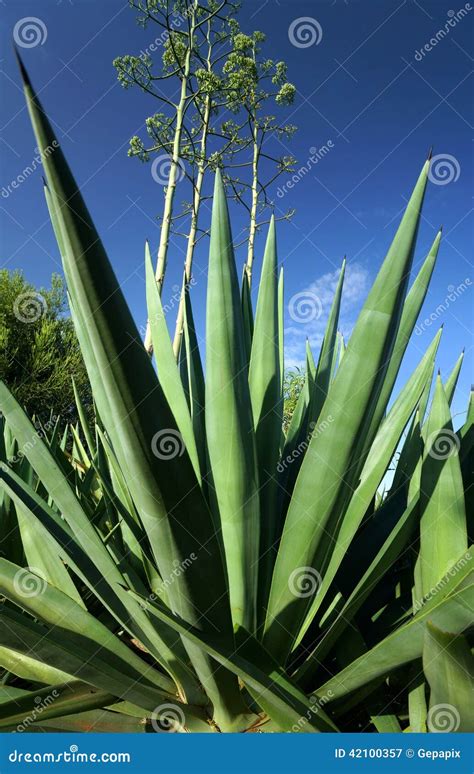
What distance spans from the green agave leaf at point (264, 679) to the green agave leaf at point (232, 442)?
0.23 feet

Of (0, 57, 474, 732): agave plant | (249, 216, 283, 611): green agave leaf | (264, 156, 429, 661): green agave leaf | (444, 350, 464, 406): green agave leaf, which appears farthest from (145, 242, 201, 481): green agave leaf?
(444, 350, 464, 406): green agave leaf

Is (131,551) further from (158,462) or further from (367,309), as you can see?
(367,309)

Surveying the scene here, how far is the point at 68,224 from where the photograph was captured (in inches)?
14.0

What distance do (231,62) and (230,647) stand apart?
31.5 feet

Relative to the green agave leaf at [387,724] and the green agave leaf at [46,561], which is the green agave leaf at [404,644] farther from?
the green agave leaf at [46,561]

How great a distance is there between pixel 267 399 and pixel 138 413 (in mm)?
488

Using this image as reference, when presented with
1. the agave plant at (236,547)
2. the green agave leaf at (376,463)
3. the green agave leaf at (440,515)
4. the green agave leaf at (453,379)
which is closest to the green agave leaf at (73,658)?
the agave plant at (236,547)

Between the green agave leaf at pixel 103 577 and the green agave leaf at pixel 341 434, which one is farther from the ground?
the green agave leaf at pixel 341 434

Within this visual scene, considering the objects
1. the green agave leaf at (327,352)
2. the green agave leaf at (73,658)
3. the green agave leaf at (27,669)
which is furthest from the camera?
the green agave leaf at (327,352)

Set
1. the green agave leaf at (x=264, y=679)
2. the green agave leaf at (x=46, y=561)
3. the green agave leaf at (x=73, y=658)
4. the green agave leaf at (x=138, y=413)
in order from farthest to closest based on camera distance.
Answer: the green agave leaf at (x=46, y=561)
the green agave leaf at (x=73, y=658)
the green agave leaf at (x=264, y=679)
the green agave leaf at (x=138, y=413)

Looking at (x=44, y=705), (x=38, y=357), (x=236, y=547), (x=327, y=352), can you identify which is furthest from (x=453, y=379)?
(x=38, y=357)

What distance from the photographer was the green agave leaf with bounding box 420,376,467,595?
640 millimetres

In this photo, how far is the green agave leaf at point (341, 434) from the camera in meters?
0.52

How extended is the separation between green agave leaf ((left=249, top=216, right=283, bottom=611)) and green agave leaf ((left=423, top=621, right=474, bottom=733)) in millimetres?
270
